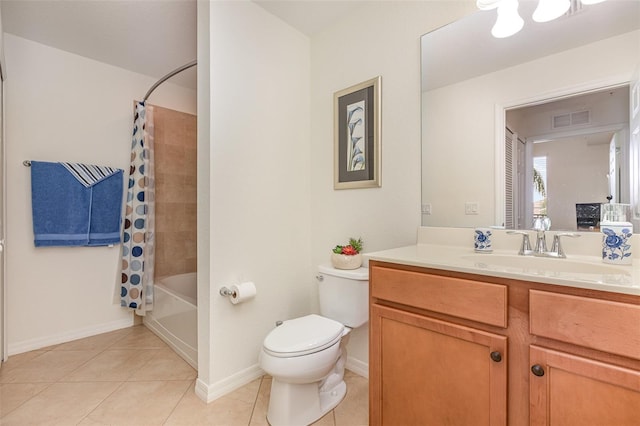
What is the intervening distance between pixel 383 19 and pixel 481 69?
27.0 inches

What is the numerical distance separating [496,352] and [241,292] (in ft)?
4.11

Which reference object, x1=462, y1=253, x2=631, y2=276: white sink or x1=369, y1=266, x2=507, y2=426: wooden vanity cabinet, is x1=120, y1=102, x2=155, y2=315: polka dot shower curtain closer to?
x1=369, y1=266, x2=507, y2=426: wooden vanity cabinet

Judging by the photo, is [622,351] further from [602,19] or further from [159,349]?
[159,349]

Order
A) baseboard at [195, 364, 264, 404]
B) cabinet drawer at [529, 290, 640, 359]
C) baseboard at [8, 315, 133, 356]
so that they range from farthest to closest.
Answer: baseboard at [8, 315, 133, 356]
baseboard at [195, 364, 264, 404]
cabinet drawer at [529, 290, 640, 359]

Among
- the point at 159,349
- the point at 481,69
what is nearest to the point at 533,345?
the point at 481,69

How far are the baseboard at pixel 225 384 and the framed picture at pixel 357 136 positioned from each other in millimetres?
1313

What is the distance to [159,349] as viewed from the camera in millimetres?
2209

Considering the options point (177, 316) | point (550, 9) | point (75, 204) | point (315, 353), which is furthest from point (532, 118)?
point (75, 204)

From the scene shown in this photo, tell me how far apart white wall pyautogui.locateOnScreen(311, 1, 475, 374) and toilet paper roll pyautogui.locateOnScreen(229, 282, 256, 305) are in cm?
59

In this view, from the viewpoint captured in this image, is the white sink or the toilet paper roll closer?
the white sink

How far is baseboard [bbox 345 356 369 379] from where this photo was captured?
1835mm

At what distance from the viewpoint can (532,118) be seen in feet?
4.31

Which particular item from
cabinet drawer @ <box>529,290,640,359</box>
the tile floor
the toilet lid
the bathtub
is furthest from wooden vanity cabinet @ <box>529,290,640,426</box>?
the bathtub

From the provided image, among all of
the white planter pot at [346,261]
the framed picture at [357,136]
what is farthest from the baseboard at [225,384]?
→ the framed picture at [357,136]
